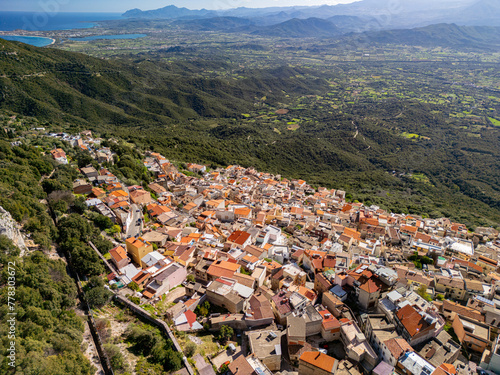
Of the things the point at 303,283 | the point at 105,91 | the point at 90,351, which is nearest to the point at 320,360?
the point at 303,283

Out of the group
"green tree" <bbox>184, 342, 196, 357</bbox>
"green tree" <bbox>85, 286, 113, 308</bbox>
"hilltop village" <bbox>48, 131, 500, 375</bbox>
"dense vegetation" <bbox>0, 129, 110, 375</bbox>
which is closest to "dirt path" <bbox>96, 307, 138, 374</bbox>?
"green tree" <bbox>85, 286, 113, 308</bbox>

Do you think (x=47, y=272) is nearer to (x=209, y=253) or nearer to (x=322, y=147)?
(x=209, y=253)

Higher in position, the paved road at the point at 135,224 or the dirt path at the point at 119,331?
the paved road at the point at 135,224

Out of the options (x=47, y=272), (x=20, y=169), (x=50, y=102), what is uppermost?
(x=50, y=102)

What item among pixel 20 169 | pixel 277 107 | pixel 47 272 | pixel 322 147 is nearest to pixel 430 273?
pixel 47 272

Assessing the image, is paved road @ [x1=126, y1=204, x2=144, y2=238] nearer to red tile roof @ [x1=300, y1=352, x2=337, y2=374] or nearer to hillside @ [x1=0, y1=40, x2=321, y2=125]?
red tile roof @ [x1=300, y1=352, x2=337, y2=374]

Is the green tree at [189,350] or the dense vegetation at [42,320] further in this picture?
the green tree at [189,350]

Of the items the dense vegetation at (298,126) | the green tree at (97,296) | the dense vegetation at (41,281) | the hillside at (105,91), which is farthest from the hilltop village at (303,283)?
the hillside at (105,91)

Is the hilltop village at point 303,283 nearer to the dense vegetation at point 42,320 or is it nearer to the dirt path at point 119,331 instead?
the dirt path at point 119,331
